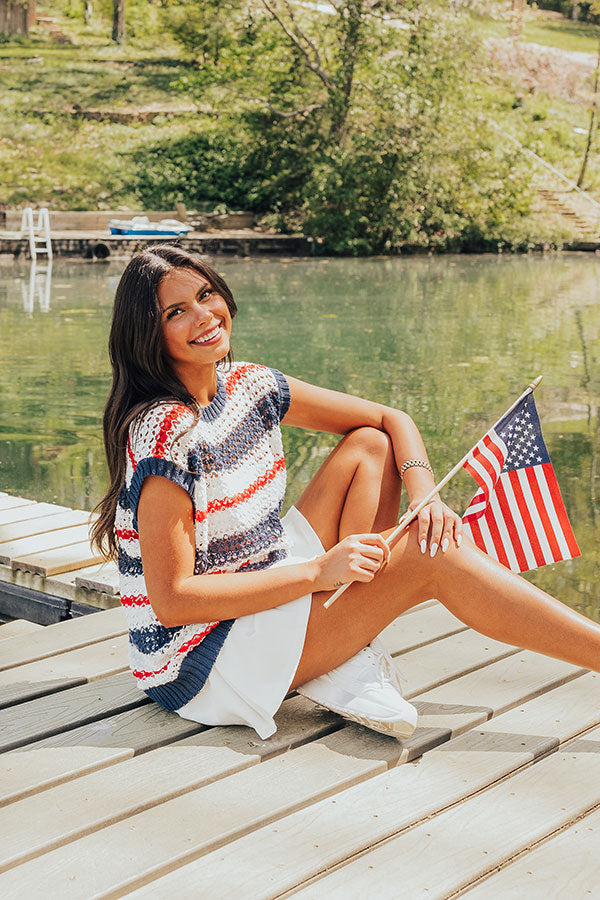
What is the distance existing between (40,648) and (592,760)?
4.31 feet

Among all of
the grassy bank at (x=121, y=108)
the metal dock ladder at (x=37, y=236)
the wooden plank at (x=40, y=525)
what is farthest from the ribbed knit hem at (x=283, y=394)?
the grassy bank at (x=121, y=108)

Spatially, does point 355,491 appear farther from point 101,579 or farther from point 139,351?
point 101,579

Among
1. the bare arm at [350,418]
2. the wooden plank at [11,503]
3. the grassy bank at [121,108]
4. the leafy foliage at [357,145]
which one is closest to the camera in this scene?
the bare arm at [350,418]

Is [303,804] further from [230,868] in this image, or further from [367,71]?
[367,71]

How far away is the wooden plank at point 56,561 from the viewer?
342 cm

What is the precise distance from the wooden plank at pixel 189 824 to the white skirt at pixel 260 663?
0.11m

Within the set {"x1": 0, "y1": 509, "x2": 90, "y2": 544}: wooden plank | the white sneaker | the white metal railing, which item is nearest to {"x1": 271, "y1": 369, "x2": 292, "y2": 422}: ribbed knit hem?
the white sneaker

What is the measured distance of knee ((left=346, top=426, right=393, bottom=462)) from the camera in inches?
98.6

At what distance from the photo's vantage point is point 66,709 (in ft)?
7.65

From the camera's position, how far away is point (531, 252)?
1997 cm

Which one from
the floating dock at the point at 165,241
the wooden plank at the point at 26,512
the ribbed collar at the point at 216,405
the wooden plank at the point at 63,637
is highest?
the ribbed collar at the point at 216,405

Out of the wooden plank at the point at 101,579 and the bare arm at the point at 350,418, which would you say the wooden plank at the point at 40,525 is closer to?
the wooden plank at the point at 101,579

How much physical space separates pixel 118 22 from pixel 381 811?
29075 mm

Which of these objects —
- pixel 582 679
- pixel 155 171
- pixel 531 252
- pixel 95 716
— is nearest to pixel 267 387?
pixel 95 716
